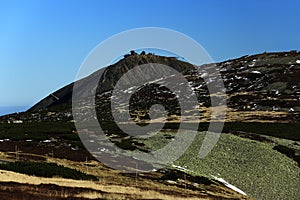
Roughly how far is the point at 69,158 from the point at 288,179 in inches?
1133

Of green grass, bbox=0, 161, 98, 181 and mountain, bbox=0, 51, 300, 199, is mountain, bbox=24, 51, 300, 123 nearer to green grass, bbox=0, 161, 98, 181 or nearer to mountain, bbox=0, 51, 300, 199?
mountain, bbox=0, 51, 300, 199

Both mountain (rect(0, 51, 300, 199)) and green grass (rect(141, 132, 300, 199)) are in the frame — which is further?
green grass (rect(141, 132, 300, 199))

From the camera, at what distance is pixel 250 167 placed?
56.2 metres

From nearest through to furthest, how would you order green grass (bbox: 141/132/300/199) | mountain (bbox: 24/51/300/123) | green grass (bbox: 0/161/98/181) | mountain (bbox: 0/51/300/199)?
green grass (bbox: 0/161/98/181) → mountain (bbox: 0/51/300/199) → green grass (bbox: 141/132/300/199) → mountain (bbox: 24/51/300/123)

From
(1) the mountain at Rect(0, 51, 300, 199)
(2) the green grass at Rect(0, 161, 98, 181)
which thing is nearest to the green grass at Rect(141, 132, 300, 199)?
(1) the mountain at Rect(0, 51, 300, 199)

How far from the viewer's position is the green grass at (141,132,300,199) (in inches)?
1949

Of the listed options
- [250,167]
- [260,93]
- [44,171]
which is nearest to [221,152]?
[250,167]

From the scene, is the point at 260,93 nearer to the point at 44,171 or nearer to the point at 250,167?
the point at 250,167

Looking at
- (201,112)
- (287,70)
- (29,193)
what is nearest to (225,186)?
(29,193)

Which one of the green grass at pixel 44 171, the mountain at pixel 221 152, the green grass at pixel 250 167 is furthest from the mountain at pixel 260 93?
the green grass at pixel 44 171

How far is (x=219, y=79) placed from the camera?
606 ft

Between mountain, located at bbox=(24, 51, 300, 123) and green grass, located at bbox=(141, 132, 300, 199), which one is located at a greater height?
mountain, located at bbox=(24, 51, 300, 123)

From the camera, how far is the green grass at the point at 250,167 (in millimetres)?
49500

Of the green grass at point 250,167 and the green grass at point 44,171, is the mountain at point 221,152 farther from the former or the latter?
the green grass at point 44,171
